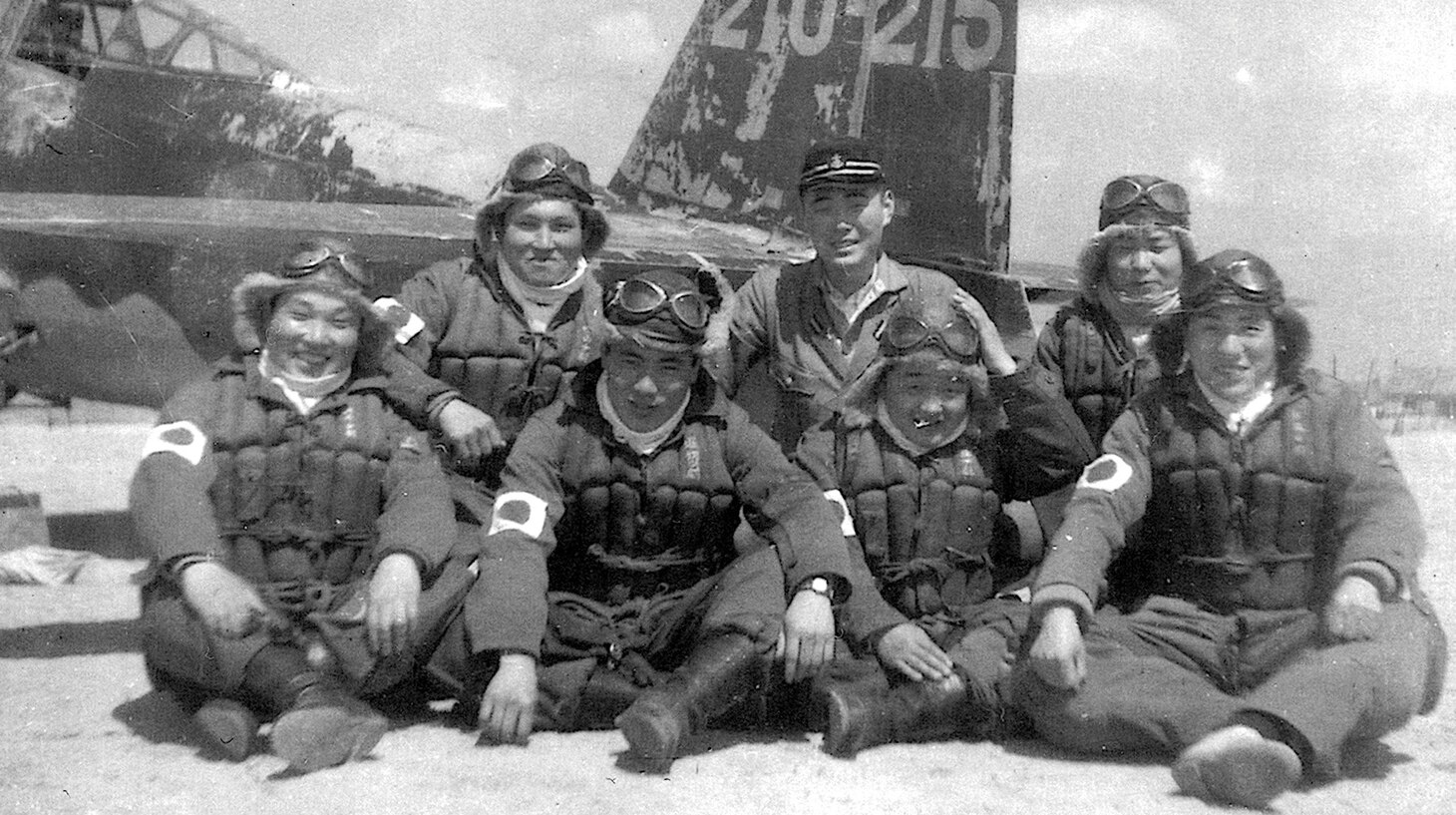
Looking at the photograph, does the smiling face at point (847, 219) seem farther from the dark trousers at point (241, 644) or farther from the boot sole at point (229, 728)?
the boot sole at point (229, 728)

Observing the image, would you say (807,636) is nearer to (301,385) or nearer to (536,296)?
(301,385)

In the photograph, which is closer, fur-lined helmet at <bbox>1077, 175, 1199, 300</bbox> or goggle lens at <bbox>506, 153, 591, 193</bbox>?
goggle lens at <bbox>506, 153, 591, 193</bbox>

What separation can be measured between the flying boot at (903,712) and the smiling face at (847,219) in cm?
146

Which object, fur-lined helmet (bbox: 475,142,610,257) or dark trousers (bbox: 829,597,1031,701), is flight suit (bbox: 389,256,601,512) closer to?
fur-lined helmet (bbox: 475,142,610,257)

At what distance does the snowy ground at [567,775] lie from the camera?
2420 mm

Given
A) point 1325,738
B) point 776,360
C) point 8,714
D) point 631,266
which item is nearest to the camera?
point 1325,738

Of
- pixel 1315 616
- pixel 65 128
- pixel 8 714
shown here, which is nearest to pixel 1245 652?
pixel 1315 616

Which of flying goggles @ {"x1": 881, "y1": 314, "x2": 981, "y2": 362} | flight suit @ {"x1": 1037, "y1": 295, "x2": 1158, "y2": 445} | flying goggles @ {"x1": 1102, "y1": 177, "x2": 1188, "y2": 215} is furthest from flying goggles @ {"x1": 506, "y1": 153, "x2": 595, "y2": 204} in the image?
flying goggles @ {"x1": 1102, "y1": 177, "x2": 1188, "y2": 215}

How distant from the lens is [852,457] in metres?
3.20

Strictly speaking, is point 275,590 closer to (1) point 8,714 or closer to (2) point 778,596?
(1) point 8,714

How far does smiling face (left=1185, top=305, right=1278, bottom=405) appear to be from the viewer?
296 centimetres

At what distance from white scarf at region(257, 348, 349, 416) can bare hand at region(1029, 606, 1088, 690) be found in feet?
6.08

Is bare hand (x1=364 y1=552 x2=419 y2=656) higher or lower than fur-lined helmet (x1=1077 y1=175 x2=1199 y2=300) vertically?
lower

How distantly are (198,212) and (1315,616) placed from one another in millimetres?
4941
